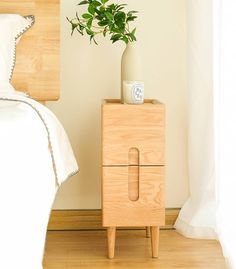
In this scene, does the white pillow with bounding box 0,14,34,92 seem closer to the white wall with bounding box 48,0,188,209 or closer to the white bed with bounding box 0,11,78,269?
the white wall with bounding box 48,0,188,209

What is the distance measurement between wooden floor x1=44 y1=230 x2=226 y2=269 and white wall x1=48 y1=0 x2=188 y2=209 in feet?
0.75

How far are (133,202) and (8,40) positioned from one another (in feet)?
2.87

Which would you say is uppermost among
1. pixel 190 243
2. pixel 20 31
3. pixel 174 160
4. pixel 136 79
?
pixel 20 31

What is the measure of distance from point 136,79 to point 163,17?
1.50 ft

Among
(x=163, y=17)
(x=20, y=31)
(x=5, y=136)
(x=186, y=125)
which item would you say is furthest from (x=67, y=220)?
(x=5, y=136)

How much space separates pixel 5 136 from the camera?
1.41 m

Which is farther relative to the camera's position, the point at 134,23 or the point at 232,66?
the point at 134,23

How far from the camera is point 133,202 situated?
222 cm

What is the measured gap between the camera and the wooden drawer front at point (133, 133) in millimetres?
2172

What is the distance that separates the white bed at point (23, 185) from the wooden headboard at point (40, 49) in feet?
1.99

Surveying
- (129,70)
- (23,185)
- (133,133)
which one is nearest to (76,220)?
(133,133)

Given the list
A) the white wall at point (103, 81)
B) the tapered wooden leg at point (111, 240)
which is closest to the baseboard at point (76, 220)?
the white wall at point (103, 81)

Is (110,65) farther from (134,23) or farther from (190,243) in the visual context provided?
(190,243)

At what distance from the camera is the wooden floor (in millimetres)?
2156
